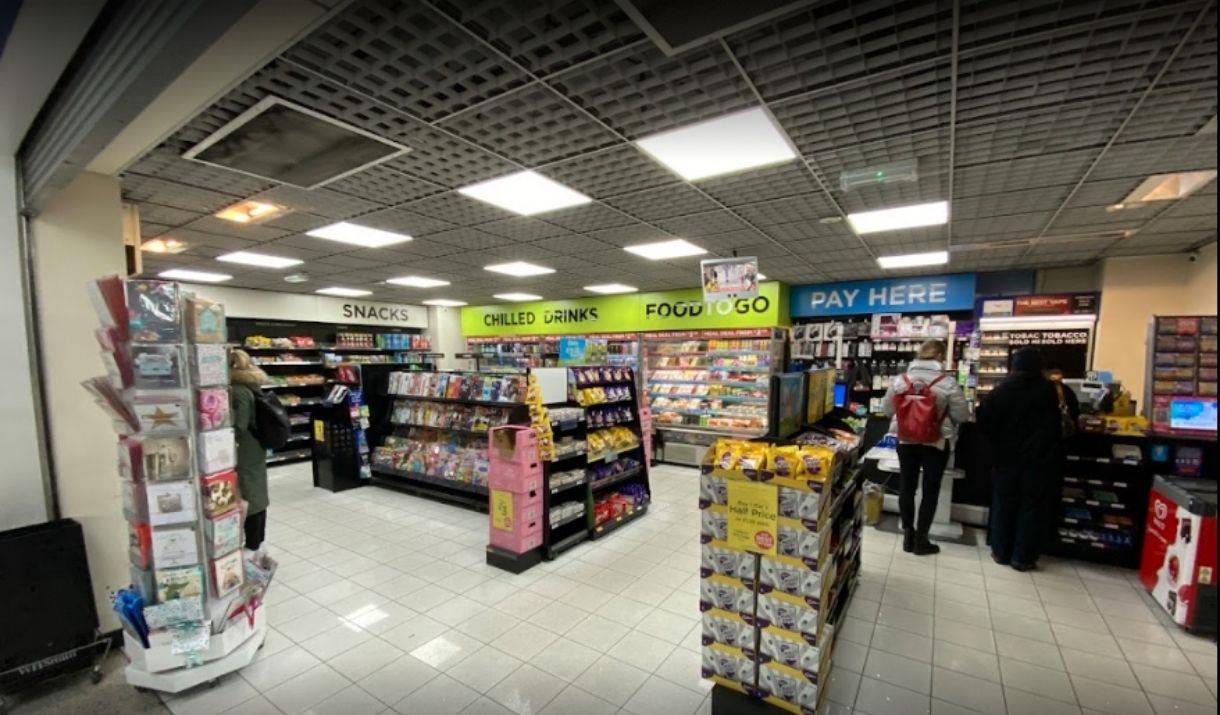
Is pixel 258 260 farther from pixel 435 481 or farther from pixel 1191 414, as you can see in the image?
pixel 1191 414

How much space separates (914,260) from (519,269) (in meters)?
5.44

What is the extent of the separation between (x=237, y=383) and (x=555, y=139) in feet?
9.85

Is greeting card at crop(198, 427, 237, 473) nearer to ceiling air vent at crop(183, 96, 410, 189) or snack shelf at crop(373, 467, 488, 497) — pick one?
ceiling air vent at crop(183, 96, 410, 189)

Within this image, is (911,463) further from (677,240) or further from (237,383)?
(237,383)

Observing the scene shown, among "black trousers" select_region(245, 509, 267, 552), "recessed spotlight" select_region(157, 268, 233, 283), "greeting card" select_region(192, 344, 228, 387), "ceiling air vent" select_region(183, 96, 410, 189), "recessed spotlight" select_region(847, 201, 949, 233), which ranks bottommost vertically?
"black trousers" select_region(245, 509, 267, 552)

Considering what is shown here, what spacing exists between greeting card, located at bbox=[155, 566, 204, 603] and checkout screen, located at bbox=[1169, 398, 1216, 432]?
228 inches

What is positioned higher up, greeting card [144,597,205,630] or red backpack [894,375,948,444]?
red backpack [894,375,948,444]

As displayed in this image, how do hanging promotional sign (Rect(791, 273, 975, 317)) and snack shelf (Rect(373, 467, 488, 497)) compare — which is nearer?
snack shelf (Rect(373, 467, 488, 497))

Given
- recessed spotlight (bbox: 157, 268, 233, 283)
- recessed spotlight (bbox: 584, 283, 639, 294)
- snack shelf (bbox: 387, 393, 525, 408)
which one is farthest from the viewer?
recessed spotlight (bbox: 584, 283, 639, 294)

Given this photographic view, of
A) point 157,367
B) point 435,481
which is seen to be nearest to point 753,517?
point 157,367

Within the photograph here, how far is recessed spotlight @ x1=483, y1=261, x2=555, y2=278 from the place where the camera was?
654 centimetres

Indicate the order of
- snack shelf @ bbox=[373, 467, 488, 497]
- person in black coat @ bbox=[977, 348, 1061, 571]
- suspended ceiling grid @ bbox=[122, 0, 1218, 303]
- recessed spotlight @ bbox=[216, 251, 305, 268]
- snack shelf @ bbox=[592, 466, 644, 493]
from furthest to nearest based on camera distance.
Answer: recessed spotlight @ bbox=[216, 251, 305, 268] → snack shelf @ bbox=[373, 467, 488, 497] → snack shelf @ bbox=[592, 466, 644, 493] → person in black coat @ bbox=[977, 348, 1061, 571] → suspended ceiling grid @ bbox=[122, 0, 1218, 303]

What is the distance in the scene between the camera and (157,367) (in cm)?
242

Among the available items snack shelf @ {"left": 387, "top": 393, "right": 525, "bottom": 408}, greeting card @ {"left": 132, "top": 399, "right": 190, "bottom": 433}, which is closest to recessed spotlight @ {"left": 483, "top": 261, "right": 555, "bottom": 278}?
snack shelf @ {"left": 387, "top": 393, "right": 525, "bottom": 408}
